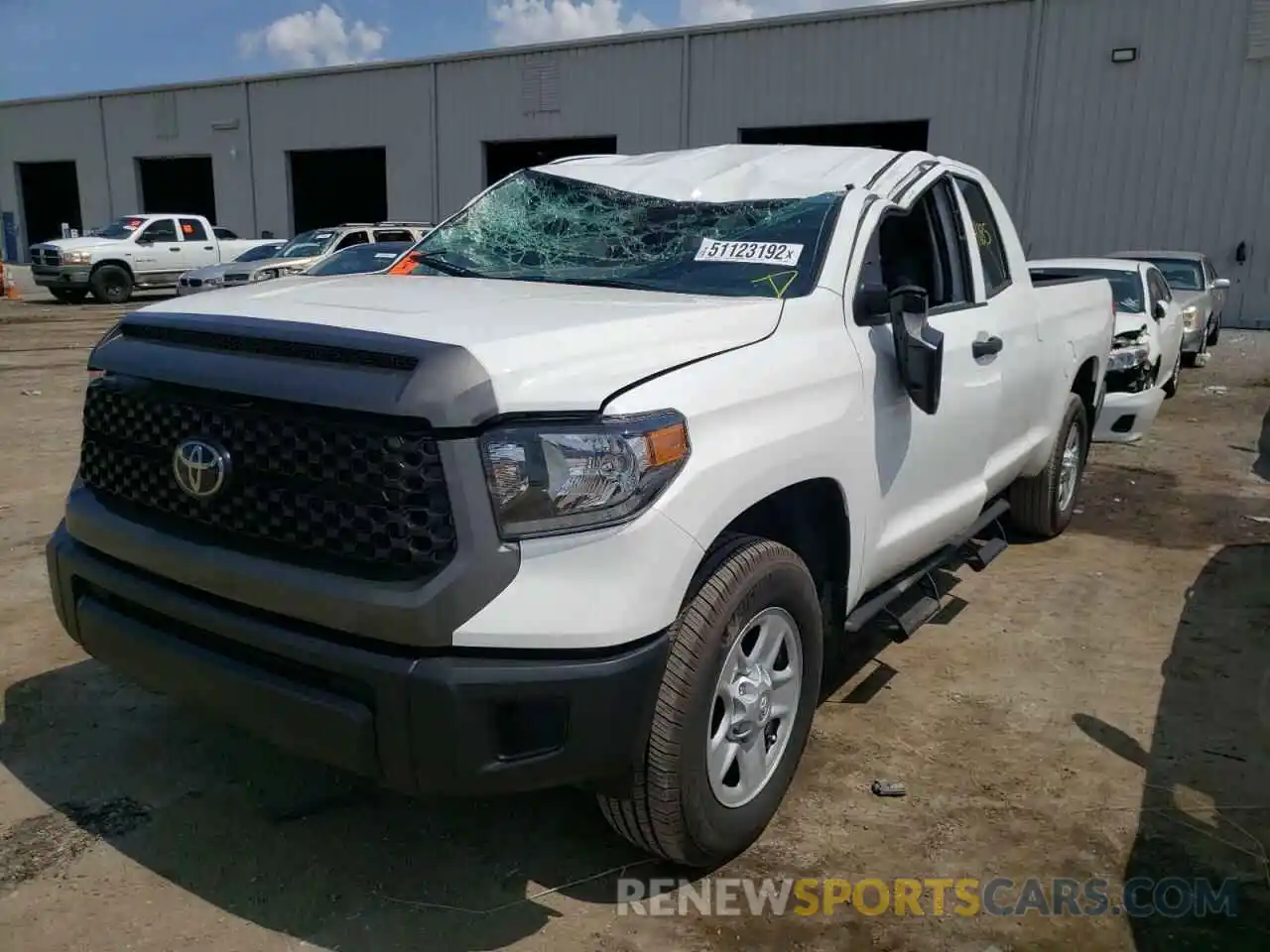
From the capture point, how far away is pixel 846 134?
Result: 23.9 metres

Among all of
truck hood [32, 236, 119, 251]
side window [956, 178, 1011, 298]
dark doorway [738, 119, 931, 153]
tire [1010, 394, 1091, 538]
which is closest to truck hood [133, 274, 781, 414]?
side window [956, 178, 1011, 298]

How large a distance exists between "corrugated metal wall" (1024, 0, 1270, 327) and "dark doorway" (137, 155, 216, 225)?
27121 millimetres

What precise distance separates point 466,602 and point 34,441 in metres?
7.71

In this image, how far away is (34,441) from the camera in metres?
8.57

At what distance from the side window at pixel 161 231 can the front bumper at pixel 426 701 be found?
76.2 feet

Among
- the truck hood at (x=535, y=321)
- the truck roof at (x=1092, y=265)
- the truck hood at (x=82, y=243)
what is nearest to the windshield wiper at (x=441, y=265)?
the truck hood at (x=535, y=321)

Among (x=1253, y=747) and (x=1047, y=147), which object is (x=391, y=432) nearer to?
(x=1253, y=747)

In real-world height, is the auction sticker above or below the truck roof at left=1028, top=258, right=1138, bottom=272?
above

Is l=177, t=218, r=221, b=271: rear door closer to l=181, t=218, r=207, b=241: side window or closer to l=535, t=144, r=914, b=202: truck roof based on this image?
l=181, t=218, r=207, b=241: side window

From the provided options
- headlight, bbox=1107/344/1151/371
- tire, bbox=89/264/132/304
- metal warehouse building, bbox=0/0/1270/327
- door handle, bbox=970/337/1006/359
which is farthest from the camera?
tire, bbox=89/264/132/304

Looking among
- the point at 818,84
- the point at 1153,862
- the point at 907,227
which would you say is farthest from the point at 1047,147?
the point at 1153,862

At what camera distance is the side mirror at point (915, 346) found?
337 cm

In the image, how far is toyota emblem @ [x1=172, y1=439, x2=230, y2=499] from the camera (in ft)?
8.46

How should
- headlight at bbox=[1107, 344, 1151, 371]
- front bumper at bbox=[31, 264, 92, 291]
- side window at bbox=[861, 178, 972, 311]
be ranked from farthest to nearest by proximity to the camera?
front bumper at bbox=[31, 264, 92, 291] → headlight at bbox=[1107, 344, 1151, 371] → side window at bbox=[861, 178, 972, 311]
